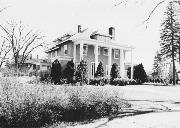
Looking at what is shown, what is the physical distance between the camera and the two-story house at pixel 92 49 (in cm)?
4131

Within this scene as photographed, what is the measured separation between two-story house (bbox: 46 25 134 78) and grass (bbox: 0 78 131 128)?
91.4ft

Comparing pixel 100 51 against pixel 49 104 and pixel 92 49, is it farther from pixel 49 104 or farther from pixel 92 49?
pixel 49 104

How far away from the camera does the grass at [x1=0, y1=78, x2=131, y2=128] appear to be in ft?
31.3

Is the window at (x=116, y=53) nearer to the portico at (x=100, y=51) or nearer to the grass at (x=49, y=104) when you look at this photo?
the portico at (x=100, y=51)

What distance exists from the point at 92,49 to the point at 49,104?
1341 inches

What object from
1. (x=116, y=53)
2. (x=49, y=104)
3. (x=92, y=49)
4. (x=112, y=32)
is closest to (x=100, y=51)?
(x=92, y=49)

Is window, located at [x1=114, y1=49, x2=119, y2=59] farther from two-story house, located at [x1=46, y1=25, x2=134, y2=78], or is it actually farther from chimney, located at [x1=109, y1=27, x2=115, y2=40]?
chimney, located at [x1=109, y1=27, x2=115, y2=40]

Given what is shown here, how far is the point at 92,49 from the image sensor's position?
43969 millimetres

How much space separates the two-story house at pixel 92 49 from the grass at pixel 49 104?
91.4 ft

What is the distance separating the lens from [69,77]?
3675 cm

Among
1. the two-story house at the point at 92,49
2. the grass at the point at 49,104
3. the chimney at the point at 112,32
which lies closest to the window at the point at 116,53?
the two-story house at the point at 92,49

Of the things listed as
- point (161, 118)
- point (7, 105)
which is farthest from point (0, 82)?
point (161, 118)

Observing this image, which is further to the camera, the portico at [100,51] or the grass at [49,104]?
the portico at [100,51]

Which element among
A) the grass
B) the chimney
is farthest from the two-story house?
the grass
